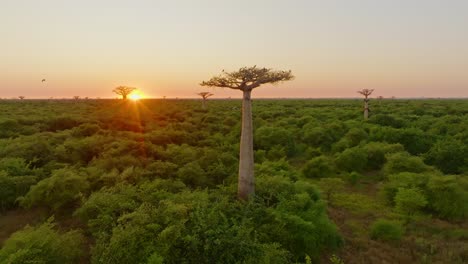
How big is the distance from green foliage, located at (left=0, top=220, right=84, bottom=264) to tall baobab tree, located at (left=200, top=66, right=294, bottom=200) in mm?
4625

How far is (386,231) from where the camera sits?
10297 mm

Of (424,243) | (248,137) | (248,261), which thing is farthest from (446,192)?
(248,261)

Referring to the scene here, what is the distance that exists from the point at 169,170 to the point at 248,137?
450cm

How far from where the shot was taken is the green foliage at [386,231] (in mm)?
10134

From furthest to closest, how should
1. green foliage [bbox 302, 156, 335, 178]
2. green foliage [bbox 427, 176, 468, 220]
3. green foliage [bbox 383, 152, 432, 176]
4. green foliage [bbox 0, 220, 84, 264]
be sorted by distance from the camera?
green foliage [bbox 302, 156, 335, 178], green foliage [bbox 383, 152, 432, 176], green foliage [bbox 427, 176, 468, 220], green foliage [bbox 0, 220, 84, 264]

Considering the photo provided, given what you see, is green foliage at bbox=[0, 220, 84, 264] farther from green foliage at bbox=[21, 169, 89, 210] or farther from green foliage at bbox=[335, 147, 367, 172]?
green foliage at bbox=[335, 147, 367, 172]

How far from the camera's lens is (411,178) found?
44.1ft

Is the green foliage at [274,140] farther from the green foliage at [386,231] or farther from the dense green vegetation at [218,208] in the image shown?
the green foliage at [386,231]

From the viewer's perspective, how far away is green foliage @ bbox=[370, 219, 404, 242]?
10134 mm

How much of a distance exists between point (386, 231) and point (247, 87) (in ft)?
18.9

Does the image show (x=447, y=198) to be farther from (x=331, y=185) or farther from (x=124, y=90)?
(x=124, y=90)

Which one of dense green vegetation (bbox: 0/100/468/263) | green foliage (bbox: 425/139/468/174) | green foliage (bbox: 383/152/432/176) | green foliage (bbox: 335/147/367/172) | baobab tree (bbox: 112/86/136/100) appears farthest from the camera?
baobab tree (bbox: 112/86/136/100)

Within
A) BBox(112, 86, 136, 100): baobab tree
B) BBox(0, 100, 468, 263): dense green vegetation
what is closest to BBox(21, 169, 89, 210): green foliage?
BBox(0, 100, 468, 263): dense green vegetation

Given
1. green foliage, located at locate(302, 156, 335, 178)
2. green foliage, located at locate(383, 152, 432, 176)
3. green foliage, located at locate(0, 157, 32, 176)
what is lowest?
green foliage, located at locate(302, 156, 335, 178)
